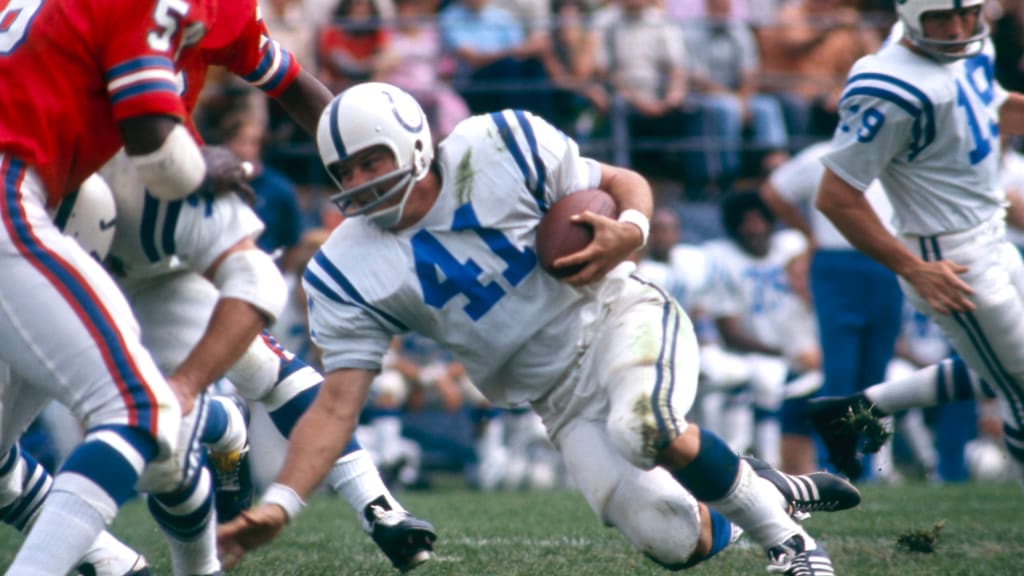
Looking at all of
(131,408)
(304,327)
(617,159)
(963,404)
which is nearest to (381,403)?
(304,327)

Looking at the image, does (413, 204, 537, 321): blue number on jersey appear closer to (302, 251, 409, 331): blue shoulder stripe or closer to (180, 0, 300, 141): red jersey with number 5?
(302, 251, 409, 331): blue shoulder stripe

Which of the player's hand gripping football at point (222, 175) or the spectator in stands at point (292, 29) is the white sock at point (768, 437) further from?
the player's hand gripping football at point (222, 175)

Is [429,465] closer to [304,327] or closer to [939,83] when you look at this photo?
[304,327]

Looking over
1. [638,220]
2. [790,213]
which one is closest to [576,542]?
[638,220]

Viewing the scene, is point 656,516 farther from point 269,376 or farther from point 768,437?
point 768,437

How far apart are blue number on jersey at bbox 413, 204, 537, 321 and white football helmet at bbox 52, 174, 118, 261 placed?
30.4 inches

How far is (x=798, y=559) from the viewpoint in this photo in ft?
11.9

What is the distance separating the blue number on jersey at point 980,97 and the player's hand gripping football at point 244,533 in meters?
2.88

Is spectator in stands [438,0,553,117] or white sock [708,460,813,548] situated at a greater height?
white sock [708,460,813,548]

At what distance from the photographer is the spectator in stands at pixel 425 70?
9109 mm

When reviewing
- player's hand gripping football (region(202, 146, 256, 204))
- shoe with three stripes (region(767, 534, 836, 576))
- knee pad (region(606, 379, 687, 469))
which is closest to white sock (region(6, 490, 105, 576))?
player's hand gripping football (region(202, 146, 256, 204))

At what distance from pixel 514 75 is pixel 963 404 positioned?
136 inches

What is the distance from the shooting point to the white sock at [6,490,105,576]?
10.1 feet

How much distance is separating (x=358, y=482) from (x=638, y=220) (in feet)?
3.74
